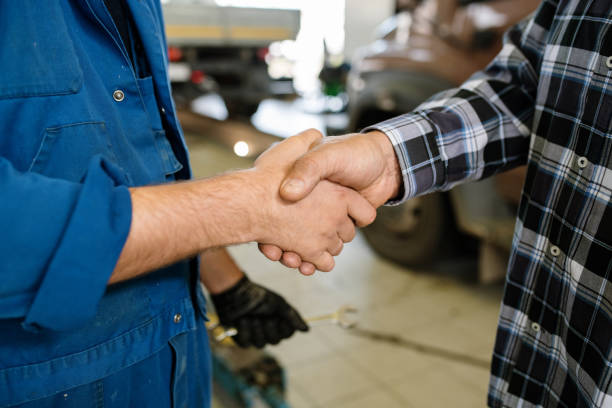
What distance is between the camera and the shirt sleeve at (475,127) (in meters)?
1.30

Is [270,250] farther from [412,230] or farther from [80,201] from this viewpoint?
[412,230]

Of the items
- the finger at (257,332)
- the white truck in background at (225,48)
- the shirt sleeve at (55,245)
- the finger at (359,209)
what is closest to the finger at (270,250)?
the finger at (359,209)

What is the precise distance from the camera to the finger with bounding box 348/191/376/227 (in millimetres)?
1333

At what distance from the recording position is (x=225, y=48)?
693cm

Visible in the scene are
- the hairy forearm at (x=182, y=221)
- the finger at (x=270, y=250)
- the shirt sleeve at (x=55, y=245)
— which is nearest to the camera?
the shirt sleeve at (x=55, y=245)

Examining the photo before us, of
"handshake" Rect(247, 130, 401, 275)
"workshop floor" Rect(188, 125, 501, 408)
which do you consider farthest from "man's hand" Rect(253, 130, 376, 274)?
"workshop floor" Rect(188, 125, 501, 408)

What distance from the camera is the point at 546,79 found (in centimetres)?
Answer: 118

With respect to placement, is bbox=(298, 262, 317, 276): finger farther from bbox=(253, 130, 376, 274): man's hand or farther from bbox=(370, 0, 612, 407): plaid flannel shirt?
bbox=(370, 0, 612, 407): plaid flannel shirt

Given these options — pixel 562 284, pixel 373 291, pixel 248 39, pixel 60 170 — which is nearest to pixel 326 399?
pixel 373 291

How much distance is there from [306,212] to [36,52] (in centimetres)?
64

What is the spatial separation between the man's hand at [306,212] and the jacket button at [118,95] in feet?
1.03

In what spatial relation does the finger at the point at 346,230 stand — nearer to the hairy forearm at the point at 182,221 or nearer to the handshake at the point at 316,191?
the handshake at the point at 316,191

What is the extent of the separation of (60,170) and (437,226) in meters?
2.88

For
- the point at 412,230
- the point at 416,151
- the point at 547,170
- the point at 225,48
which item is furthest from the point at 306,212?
the point at 225,48
